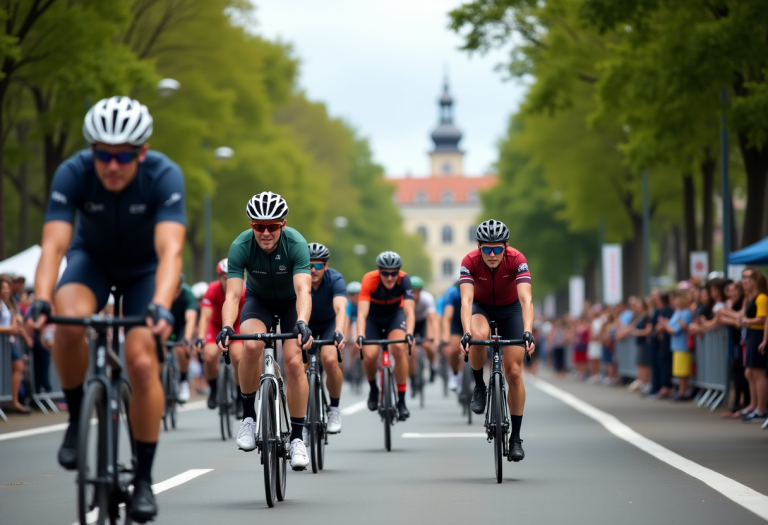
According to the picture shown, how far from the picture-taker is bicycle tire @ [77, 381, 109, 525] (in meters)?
6.35

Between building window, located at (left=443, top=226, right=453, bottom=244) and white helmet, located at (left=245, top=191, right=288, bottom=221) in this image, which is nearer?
white helmet, located at (left=245, top=191, right=288, bottom=221)

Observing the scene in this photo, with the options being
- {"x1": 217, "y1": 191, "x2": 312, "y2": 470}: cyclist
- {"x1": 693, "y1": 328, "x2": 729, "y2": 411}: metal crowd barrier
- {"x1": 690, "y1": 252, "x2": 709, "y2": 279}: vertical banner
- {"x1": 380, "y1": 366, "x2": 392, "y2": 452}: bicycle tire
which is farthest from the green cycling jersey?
{"x1": 690, "y1": 252, "x2": 709, "y2": 279}: vertical banner

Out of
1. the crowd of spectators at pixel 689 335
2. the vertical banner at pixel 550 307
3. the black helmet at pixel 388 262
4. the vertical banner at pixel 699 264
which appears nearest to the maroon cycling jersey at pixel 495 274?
the black helmet at pixel 388 262

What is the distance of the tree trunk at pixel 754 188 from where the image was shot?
82.8 feet

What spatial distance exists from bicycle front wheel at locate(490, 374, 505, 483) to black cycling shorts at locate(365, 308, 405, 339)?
436 centimetres

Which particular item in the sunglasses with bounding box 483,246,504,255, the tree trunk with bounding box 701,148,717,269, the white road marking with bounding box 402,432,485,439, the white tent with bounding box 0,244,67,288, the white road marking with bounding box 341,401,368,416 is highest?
the tree trunk with bounding box 701,148,717,269

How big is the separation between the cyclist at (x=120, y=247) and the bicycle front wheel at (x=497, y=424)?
4.13 meters

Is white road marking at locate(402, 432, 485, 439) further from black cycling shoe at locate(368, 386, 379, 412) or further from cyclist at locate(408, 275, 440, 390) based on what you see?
cyclist at locate(408, 275, 440, 390)

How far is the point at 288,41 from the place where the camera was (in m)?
56.5

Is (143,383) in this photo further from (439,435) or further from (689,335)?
(689,335)

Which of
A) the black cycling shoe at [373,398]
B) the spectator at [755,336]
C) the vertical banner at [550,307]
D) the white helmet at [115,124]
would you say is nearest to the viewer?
the white helmet at [115,124]

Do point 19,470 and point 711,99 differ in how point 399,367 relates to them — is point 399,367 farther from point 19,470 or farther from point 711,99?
point 711,99

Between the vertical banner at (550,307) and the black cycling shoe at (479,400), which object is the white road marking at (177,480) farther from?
the vertical banner at (550,307)

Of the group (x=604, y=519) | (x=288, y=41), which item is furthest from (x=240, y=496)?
(x=288, y=41)
